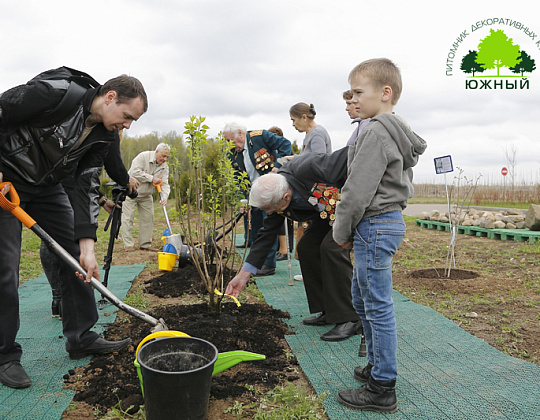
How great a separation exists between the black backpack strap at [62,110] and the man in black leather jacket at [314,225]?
113 centimetres

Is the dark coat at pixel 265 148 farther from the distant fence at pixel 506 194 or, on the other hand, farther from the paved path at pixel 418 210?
the distant fence at pixel 506 194

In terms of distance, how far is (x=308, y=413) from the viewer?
Result: 6.77ft

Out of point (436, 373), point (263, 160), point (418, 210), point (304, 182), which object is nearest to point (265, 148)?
point (263, 160)

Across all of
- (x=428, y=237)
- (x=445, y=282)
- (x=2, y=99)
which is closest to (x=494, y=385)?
(x=445, y=282)

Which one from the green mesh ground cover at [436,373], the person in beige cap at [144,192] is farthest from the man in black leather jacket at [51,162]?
the person in beige cap at [144,192]

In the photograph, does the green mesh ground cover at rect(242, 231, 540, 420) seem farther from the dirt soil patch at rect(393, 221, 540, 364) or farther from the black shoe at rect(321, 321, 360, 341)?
the dirt soil patch at rect(393, 221, 540, 364)

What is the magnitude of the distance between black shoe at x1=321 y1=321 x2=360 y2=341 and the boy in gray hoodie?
0.88 metres

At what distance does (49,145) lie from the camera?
235 cm

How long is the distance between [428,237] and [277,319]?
603 centimetres

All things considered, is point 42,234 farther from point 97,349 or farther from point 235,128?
point 235,128

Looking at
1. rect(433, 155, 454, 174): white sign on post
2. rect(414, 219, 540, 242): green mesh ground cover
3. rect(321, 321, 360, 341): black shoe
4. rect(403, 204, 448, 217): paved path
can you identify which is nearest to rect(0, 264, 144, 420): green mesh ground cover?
rect(321, 321, 360, 341): black shoe

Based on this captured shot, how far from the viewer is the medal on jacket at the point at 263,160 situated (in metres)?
5.38

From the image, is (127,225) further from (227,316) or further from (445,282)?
(445,282)

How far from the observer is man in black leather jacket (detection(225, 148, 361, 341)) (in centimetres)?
280
